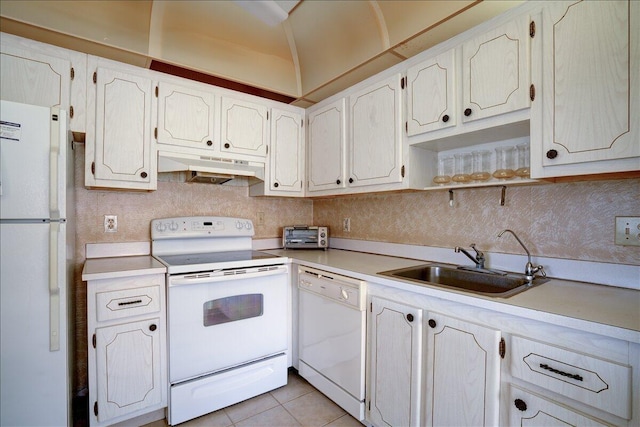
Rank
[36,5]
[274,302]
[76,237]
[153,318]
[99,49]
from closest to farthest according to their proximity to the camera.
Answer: [36,5]
[153,318]
[99,49]
[76,237]
[274,302]

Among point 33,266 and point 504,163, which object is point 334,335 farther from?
point 33,266

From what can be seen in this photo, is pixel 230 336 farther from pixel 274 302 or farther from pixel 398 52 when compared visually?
pixel 398 52

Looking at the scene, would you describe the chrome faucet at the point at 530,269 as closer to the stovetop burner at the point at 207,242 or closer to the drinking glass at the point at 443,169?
the drinking glass at the point at 443,169

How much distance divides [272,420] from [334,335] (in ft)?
2.02

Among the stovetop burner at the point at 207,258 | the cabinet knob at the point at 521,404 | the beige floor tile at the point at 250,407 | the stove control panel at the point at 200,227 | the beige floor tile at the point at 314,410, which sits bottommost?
the beige floor tile at the point at 250,407

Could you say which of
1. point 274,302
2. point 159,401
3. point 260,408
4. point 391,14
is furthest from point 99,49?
point 260,408

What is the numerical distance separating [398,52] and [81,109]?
6.44 ft

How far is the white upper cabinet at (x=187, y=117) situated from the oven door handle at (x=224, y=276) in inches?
36.9

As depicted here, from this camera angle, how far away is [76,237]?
1990mm

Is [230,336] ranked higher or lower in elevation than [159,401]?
higher

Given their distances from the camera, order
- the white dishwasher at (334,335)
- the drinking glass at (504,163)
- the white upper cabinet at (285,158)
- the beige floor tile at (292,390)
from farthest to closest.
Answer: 1. the white upper cabinet at (285,158)
2. the beige floor tile at (292,390)
3. the white dishwasher at (334,335)
4. the drinking glass at (504,163)

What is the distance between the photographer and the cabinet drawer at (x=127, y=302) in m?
1.59

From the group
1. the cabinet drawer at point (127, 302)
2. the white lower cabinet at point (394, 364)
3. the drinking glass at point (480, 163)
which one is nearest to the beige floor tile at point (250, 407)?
the white lower cabinet at point (394, 364)

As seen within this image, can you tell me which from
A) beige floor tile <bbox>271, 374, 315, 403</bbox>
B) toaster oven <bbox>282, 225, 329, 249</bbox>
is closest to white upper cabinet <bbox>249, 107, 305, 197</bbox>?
toaster oven <bbox>282, 225, 329, 249</bbox>
